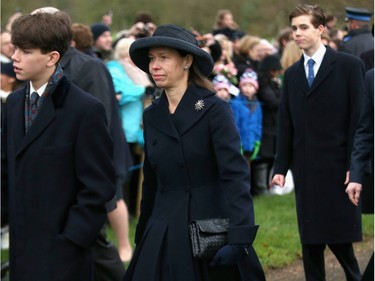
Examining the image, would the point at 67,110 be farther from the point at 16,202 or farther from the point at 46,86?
the point at 16,202

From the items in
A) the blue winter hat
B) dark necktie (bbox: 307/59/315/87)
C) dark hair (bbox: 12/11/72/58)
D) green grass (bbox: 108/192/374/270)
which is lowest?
green grass (bbox: 108/192/374/270)

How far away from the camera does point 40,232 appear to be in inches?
203

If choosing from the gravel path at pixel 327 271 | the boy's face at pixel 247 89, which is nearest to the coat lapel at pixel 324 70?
the gravel path at pixel 327 271

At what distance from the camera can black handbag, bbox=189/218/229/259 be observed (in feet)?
17.2

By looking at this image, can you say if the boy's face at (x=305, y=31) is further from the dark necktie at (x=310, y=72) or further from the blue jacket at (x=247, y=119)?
the blue jacket at (x=247, y=119)

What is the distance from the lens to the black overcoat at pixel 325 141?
7.35m

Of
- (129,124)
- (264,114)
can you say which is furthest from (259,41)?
(129,124)

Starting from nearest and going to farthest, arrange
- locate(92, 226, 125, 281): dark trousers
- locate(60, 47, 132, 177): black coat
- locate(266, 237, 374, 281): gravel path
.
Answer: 1. locate(92, 226, 125, 281): dark trousers
2. locate(60, 47, 132, 177): black coat
3. locate(266, 237, 374, 281): gravel path

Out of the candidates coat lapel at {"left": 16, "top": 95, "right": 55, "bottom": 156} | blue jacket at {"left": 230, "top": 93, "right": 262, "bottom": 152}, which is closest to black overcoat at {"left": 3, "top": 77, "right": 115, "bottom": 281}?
coat lapel at {"left": 16, "top": 95, "right": 55, "bottom": 156}

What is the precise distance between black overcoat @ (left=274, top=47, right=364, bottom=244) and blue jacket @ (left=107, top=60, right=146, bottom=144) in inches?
119

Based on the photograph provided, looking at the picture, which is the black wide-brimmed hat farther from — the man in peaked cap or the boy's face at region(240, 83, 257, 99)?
the boy's face at region(240, 83, 257, 99)

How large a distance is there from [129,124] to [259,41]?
13.9 ft

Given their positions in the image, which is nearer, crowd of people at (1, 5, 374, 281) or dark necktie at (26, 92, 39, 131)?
crowd of people at (1, 5, 374, 281)

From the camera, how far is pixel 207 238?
5234 millimetres
